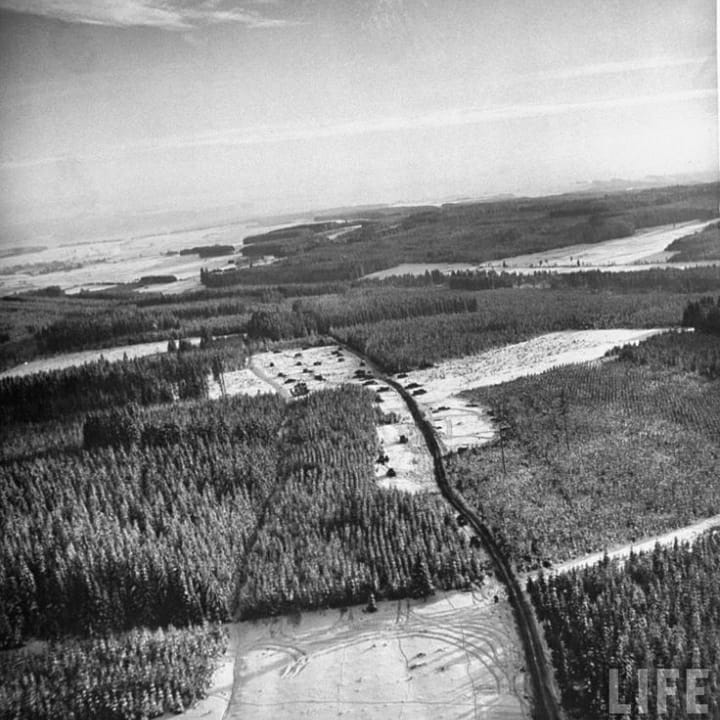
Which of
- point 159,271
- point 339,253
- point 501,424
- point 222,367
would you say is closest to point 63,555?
point 501,424

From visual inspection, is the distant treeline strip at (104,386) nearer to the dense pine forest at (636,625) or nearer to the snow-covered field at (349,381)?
the snow-covered field at (349,381)

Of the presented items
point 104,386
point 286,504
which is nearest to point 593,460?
point 286,504

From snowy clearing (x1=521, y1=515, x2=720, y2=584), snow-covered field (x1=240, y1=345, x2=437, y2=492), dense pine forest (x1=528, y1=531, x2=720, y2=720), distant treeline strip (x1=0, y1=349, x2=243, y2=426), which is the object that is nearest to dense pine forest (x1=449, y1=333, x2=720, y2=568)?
snowy clearing (x1=521, y1=515, x2=720, y2=584)

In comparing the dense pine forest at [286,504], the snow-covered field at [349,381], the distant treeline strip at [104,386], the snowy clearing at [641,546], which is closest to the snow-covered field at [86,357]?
the distant treeline strip at [104,386]

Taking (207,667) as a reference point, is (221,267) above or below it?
above

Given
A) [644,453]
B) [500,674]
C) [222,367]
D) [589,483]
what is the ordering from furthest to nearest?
[222,367]
[644,453]
[589,483]
[500,674]

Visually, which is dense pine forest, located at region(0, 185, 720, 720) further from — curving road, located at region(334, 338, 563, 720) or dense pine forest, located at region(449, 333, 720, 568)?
curving road, located at region(334, 338, 563, 720)

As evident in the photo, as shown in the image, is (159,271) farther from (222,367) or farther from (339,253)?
(222,367)
